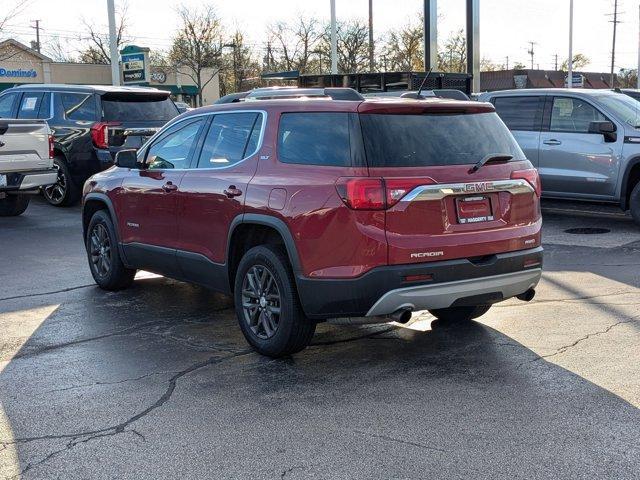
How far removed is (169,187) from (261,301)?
59.6 inches

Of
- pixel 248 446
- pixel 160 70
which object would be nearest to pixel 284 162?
pixel 248 446

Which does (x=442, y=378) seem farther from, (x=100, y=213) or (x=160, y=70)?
(x=160, y=70)

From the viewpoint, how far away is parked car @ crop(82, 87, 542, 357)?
4992 mm

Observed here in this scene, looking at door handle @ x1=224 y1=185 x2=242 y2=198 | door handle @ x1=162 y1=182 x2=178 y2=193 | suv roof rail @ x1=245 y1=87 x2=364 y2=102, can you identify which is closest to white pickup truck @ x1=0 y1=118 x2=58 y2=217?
door handle @ x1=162 y1=182 x2=178 y2=193

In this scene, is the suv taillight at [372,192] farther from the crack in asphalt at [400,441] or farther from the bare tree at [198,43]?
the bare tree at [198,43]

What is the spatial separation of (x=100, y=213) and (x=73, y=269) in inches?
57.0

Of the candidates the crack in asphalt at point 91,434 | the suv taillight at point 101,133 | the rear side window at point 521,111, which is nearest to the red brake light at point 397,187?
the crack in asphalt at point 91,434

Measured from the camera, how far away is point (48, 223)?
12578 mm

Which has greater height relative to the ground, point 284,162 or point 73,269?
point 284,162

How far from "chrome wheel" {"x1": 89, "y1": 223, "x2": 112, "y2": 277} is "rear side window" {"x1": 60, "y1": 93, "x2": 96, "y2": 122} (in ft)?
19.6

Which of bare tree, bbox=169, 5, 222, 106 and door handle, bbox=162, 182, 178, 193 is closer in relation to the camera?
door handle, bbox=162, 182, 178, 193

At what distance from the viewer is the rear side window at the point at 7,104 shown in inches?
577

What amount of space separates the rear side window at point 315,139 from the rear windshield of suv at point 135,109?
847 cm

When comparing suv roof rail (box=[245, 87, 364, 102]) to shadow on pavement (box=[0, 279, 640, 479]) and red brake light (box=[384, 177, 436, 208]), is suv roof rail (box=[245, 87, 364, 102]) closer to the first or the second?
red brake light (box=[384, 177, 436, 208])
